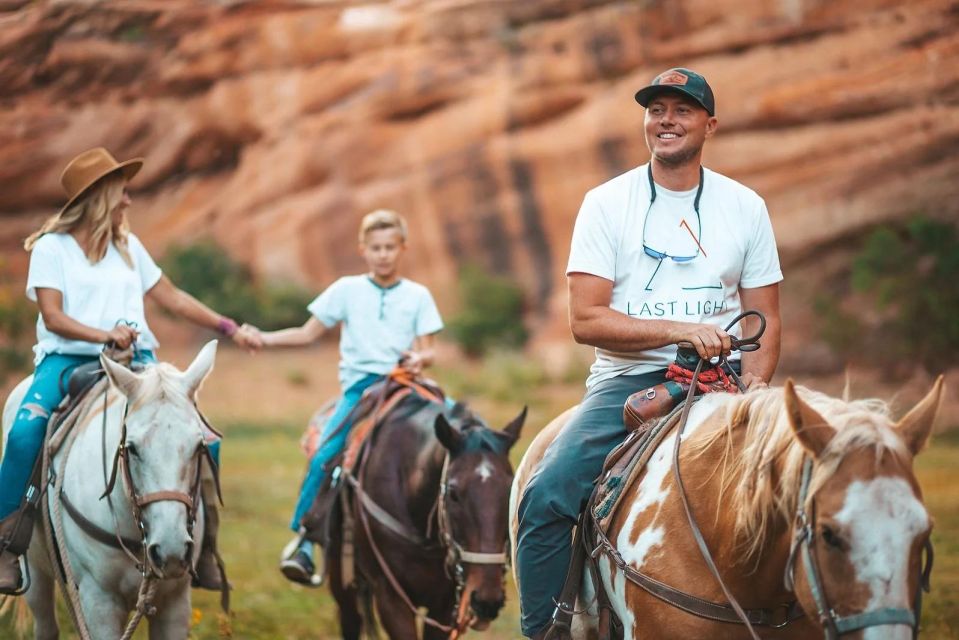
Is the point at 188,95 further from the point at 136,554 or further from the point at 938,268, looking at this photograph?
the point at 136,554

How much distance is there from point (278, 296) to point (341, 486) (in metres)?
19.4

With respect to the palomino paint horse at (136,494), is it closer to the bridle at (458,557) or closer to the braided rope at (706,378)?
the bridle at (458,557)

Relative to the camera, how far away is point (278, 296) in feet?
82.5

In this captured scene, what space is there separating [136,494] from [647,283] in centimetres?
227

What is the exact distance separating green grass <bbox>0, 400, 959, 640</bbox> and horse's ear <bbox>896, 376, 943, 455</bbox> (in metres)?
4.60

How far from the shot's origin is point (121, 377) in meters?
4.52

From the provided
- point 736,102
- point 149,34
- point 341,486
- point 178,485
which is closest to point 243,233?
point 149,34

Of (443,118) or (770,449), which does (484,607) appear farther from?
(443,118)

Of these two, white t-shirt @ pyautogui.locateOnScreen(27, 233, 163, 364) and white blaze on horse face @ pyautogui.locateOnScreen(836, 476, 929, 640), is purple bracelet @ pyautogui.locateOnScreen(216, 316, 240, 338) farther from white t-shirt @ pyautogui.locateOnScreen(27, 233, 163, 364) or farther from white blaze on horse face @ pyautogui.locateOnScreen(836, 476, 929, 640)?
white blaze on horse face @ pyautogui.locateOnScreen(836, 476, 929, 640)

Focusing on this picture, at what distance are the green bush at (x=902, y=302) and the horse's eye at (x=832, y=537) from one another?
1715 cm

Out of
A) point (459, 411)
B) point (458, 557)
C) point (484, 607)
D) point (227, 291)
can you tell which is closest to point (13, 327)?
point (227, 291)

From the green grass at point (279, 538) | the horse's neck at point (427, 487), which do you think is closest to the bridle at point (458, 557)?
the horse's neck at point (427, 487)

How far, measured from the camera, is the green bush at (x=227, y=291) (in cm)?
2484

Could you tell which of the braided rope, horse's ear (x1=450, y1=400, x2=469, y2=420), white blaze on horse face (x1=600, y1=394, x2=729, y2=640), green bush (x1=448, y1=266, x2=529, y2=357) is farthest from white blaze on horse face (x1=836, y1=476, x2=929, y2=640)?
green bush (x1=448, y1=266, x2=529, y2=357)
